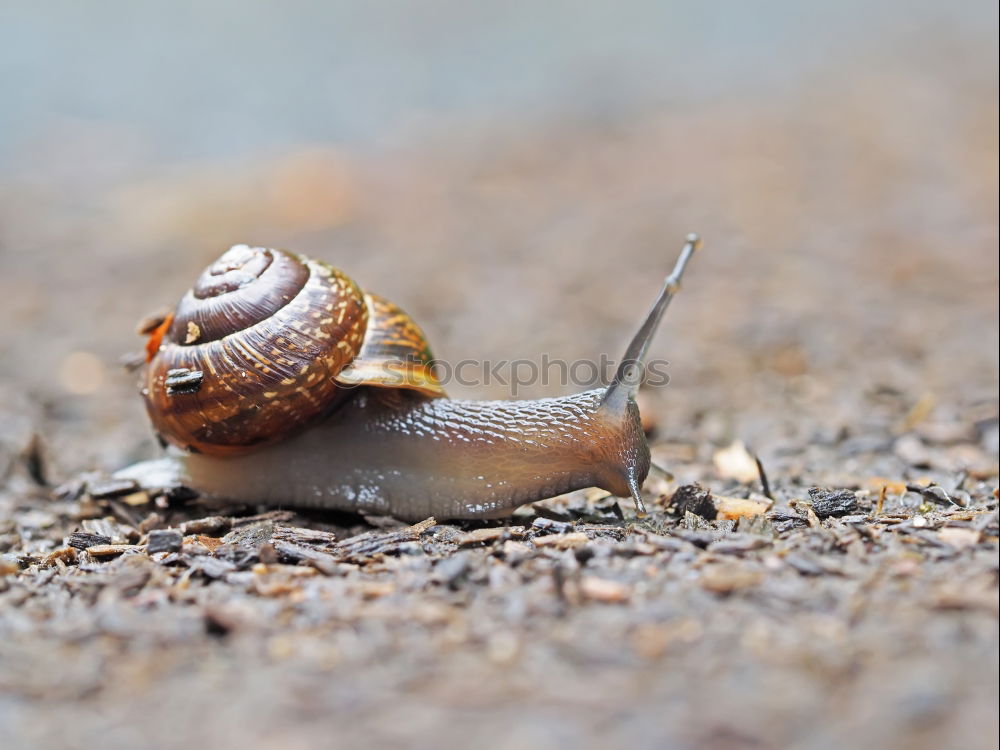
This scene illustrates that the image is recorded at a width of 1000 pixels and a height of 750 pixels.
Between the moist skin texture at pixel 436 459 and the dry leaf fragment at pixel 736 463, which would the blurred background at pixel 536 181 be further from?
the moist skin texture at pixel 436 459

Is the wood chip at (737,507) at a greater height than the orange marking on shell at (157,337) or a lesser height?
lesser

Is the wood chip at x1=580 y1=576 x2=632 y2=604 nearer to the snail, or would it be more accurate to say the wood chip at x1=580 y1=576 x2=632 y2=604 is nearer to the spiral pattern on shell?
the snail

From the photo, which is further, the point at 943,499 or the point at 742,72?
the point at 742,72

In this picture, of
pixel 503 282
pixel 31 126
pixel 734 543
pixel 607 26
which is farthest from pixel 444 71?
pixel 734 543

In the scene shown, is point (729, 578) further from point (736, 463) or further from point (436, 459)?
point (736, 463)

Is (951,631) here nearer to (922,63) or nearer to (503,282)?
(503,282)

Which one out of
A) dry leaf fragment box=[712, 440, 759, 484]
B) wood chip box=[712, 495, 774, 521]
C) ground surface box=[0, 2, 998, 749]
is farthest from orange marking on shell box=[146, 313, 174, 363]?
dry leaf fragment box=[712, 440, 759, 484]

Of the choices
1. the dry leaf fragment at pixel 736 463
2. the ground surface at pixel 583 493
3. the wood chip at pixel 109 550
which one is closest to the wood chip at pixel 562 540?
the ground surface at pixel 583 493
